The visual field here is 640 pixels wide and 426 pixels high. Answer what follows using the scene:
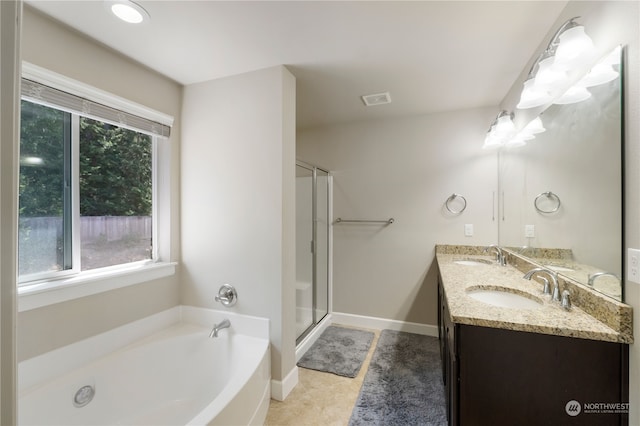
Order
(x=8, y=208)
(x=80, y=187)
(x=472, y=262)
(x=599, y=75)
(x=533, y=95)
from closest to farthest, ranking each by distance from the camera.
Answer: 1. (x=8, y=208)
2. (x=599, y=75)
3. (x=533, y=95)
4. (x=80, y=187)
5. (x=472, y=262)

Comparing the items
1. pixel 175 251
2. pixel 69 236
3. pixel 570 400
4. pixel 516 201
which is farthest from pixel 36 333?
pixel 516 201

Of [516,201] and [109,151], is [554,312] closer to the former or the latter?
[516,201]

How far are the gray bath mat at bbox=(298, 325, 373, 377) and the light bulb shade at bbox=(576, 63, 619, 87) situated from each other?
2.30m

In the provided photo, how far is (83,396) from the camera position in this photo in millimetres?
1523

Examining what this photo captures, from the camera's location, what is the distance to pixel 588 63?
1.26m

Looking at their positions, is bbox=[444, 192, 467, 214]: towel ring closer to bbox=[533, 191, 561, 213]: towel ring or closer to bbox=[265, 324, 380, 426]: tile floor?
bbox=[533, 191, 561, 213]: towel ring

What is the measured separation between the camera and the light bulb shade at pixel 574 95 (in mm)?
1272

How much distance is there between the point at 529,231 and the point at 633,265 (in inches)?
39.0

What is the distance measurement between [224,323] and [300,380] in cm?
75

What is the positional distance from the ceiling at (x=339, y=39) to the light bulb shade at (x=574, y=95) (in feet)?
1.49

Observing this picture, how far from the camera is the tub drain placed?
58.9 inches

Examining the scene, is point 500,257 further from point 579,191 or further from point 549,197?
point 579,191

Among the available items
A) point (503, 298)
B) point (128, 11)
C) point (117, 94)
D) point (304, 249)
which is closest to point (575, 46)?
point (503, 298)

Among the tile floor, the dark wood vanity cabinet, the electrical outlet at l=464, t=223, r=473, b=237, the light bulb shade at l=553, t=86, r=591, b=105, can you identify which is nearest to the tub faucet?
the tile floor
